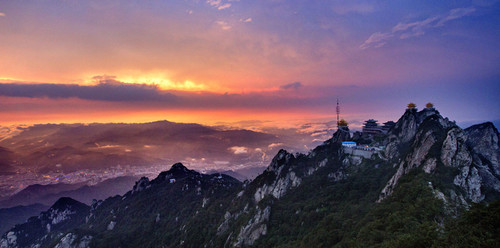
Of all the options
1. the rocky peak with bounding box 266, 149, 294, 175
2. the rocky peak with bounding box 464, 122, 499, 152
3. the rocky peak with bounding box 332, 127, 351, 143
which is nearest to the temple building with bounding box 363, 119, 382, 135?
the rocky peak with bounding box 332, 127, 351, 143

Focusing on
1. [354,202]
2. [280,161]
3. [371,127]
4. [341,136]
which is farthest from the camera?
[371,127]

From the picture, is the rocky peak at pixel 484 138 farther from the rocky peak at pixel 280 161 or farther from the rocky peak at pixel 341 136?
the rocky peak at pixel 280 161

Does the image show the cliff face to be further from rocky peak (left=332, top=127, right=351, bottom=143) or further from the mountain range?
rocky peak (left=332, top=127, right=351, bottom=143)

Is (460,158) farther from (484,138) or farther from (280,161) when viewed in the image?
(280,161)

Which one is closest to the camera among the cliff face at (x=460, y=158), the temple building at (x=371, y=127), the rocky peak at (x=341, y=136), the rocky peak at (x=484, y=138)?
the cliff face at (x=460, y=158)

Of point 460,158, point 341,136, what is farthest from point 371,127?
point 460,158

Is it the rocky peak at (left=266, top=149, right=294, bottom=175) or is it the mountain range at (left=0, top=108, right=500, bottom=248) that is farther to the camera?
the rocky peak at (left=266, top=149, right=294, bottom=175)

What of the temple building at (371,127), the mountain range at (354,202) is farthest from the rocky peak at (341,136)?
the temple building at (371,127)

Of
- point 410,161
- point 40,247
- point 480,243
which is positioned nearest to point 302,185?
point 410,161
